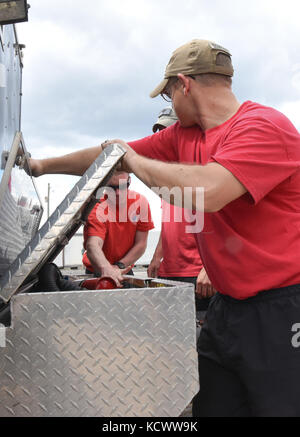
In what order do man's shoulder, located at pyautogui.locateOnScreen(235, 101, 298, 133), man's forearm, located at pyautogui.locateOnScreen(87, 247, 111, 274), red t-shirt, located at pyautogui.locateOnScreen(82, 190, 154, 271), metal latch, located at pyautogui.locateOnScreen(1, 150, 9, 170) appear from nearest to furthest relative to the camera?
man's shoulder, located at pyautogui.locateOnScreen(235, 101, 298, 133)
metal latch, located at pyautogui.locateOnScreen(1, 150, 9, 170)
man's forearm, located at pyautogui.locateOnScreen(87, 247, 111, 274)
red t-shirt, located at pyautogui.locateOnScreen(82, 190, 154, 271)

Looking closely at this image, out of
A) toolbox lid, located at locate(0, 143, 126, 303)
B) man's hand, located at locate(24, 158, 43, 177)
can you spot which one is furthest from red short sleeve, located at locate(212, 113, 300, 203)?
man's hand, located at locate(24, 158, 43, 177)

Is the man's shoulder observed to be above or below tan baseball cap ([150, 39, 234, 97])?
below

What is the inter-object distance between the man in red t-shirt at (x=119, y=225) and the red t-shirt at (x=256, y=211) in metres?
1.92

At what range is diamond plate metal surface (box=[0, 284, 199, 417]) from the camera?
1.39 meters

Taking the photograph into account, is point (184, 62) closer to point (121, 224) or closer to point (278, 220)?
point (278, 220)

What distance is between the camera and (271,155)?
1.62m

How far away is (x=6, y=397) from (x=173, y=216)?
107 inches

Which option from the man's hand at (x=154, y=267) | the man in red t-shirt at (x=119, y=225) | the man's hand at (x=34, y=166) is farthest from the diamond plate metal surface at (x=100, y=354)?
the man's hand at (x=154, y=267)

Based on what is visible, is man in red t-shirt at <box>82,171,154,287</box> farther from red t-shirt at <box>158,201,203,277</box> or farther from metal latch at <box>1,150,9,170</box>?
metal latch at <box>1,150,9,170</box>

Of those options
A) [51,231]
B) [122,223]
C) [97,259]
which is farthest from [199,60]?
[122,223]

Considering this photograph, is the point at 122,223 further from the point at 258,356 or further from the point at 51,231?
the point at 51,231

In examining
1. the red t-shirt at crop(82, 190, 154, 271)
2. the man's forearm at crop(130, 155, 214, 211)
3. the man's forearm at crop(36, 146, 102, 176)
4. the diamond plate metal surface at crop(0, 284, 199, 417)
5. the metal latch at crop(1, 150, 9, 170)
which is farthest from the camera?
the red t-shirt at crop(82, 190, 154, 271)

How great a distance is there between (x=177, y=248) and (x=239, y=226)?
2.16 m
